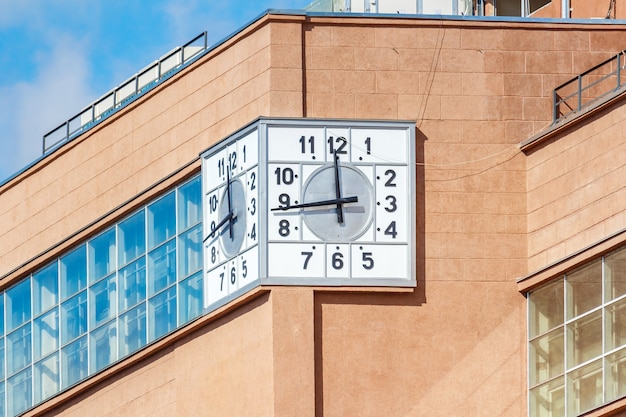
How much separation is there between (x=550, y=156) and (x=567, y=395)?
152 inches

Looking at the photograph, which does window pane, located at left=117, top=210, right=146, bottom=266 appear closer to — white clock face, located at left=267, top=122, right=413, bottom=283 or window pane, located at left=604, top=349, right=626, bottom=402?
white clock face, located at left=267, top=122, right=413, bottom=283

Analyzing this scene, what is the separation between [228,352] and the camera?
3991 centimetres

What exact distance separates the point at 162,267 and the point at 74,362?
3.60 meters

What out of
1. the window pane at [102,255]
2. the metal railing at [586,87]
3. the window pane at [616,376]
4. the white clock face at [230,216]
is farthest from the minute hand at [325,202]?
the window pane at [102,255]

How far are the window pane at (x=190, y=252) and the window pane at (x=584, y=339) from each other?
6659mm

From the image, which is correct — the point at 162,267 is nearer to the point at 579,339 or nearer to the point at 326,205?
the point at 326,205

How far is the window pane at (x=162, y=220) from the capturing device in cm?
4247

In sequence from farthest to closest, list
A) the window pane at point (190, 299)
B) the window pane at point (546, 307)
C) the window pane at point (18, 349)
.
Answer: the window pane at point (18, 349), the window pane at point (190, 299), the window pane at point (546, 307)

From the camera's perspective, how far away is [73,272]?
1801 inches

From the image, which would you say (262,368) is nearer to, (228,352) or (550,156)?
(228,352)

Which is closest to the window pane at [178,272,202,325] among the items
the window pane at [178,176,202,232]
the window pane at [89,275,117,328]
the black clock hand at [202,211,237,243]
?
the black clock hand at [202,211,237,243]

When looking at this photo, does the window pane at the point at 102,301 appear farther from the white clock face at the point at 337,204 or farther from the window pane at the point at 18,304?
the white clock face at the point at 337,204

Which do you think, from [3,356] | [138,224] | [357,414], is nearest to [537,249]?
[357,414]

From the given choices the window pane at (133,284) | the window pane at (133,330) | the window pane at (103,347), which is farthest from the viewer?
the window pane at (103,347)
